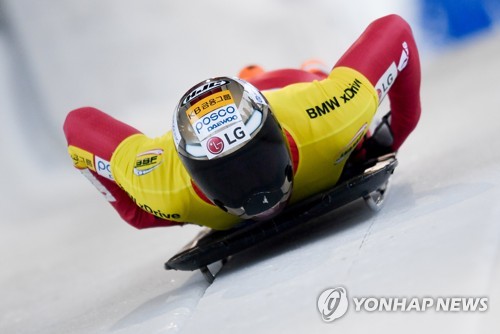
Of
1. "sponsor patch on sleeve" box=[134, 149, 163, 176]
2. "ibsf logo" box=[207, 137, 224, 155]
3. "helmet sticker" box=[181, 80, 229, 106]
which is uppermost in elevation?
"helmet sticker" box=[181, 80, 229, 106]

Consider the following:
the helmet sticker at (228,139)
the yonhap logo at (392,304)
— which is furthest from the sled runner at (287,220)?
the yonhap logo at (392,304)

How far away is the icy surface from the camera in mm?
2875

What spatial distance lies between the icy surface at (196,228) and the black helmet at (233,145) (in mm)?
318

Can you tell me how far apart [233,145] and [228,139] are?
3 cm

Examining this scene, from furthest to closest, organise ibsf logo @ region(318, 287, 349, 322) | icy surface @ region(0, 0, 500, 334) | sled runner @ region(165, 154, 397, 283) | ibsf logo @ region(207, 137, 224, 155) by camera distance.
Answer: sled runner @ region(165, 154, 397, 283), ibsf logo @ region(207, 137, 224, 155), icy surface @ region(0, 0, 500, 334), ibsf logo @ region(318, 287, 349, 322)

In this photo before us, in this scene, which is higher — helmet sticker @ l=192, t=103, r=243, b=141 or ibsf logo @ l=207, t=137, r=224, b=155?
helmet sticker @ l=192, t=103, r=243, b=141

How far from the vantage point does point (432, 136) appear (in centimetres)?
606

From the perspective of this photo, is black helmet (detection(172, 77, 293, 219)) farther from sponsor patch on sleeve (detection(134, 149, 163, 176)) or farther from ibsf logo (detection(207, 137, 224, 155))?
sponsor patch on sleeve (detection(134, 149, 163, 176))

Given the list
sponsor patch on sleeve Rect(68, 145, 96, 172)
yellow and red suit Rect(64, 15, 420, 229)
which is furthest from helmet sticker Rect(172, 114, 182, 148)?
sponsor patch on sleeve Rect(68, 145, 96, 172)

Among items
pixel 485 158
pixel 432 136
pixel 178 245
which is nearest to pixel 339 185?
pixel 485 158

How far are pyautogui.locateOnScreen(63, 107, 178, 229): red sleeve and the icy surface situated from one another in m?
0.34

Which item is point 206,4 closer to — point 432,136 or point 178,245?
point 432,136

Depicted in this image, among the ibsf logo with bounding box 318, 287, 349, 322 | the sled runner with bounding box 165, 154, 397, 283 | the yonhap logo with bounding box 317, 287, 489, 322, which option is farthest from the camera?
the sled runner with bounding box 165, 154, 397, 283

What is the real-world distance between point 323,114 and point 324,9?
6803mm
